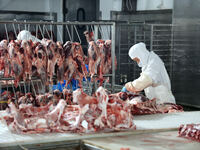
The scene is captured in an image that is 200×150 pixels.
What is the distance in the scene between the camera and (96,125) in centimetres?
300

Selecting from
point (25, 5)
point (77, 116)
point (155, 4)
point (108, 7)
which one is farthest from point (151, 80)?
point (25, 5)

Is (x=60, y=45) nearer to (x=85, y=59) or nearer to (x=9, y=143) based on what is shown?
(x=85, y=59)

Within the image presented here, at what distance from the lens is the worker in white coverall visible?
5.92 m

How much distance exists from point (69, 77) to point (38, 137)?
64.7 inches

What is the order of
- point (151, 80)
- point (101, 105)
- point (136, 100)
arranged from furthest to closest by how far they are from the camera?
point (151, 80), point (136, 100), point (101, 105)

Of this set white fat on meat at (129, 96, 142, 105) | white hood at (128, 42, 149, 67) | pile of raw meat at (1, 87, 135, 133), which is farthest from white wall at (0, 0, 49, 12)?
pile of raw meat at (1, 87, 135, 133)

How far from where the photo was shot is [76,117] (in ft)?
10.1

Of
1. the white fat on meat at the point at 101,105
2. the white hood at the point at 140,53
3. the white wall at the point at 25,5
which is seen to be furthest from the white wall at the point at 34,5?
the white fat on meat at the point at 101,105

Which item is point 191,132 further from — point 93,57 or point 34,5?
point 34,5

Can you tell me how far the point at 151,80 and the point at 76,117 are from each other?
3130mm

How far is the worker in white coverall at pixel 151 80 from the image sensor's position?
592 centimetres

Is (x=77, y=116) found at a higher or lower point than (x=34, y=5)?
lower

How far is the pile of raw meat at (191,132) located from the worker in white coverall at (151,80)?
2.93 m

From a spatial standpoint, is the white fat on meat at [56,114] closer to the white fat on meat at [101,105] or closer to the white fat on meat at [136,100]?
the white fat on meat at [101,105]
